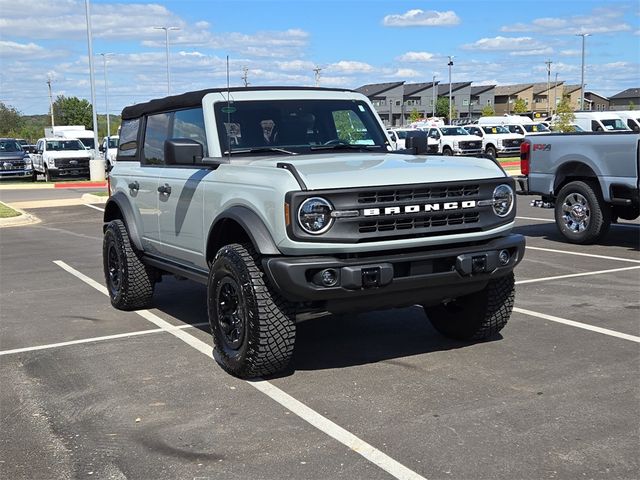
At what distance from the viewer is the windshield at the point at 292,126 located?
6.04 meters

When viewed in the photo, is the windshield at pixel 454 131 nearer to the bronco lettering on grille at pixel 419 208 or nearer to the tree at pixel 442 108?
the bronco lettering on grille at pixel 419 208

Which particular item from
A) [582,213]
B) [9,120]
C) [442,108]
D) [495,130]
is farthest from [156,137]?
[442,108]

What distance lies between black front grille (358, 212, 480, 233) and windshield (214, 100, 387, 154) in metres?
1.47

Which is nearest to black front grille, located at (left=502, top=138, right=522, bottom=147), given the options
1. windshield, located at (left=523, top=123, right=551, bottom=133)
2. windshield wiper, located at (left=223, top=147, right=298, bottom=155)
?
windshield, located at (left=523, top=123, right=551, bottom=133)

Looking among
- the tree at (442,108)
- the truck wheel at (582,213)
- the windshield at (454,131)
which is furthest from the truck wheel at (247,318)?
the tree at (442,108)

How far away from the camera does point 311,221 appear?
471 centimetres

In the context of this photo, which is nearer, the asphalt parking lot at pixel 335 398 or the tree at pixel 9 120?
the asphalt parking lot at pixel 335 398

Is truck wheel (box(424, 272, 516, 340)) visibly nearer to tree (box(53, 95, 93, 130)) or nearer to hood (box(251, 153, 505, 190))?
hood (box(251, 153, 505, 190))

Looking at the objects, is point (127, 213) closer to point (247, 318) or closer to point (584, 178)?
point (247, 318)

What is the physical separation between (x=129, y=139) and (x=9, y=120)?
109m

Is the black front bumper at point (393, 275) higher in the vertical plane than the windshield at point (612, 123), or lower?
lower

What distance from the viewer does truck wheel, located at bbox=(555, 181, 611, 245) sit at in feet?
35.2

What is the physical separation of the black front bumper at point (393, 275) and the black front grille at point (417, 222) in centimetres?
17

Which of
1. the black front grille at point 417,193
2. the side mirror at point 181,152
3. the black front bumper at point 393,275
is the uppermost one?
the side mirror at point 181,152
